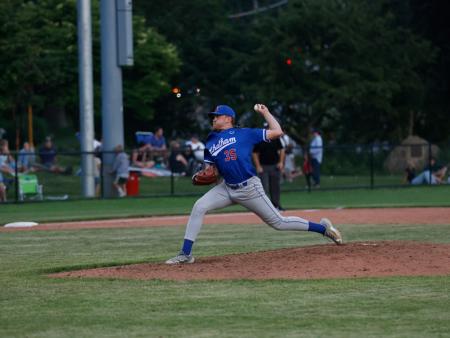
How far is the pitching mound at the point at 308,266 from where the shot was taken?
481 inches

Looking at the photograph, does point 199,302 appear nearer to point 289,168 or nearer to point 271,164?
point 271,164

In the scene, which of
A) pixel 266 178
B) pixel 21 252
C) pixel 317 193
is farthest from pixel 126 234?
pixel 317 193

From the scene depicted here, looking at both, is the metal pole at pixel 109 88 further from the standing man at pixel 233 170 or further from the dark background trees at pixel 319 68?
the standing man at pixel 233 170

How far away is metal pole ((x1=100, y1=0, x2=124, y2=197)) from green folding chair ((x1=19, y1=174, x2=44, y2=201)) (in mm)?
1785

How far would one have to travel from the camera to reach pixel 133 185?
30719 mm

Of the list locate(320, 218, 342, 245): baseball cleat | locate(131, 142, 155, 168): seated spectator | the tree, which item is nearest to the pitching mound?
locate(320, 218, 342, 245): baseball cleat

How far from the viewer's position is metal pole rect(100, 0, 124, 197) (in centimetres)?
3027

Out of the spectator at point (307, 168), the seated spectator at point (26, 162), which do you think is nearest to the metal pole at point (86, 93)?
the seated spectator at point (26, 162)

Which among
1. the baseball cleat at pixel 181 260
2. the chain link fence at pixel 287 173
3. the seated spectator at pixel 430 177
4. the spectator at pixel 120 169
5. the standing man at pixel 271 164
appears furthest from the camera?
the seated spectator at pixel 430 177

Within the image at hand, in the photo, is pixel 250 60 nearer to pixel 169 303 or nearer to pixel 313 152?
pixel 313 152

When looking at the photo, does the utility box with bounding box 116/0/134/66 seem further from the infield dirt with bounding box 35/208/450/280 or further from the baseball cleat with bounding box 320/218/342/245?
the baseball cleat with bounding box 320/218/342/245

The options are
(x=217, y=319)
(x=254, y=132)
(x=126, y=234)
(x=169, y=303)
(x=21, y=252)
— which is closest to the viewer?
(x=217, y=319)

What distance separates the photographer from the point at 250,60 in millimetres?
45719

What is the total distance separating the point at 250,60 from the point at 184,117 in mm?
7947
